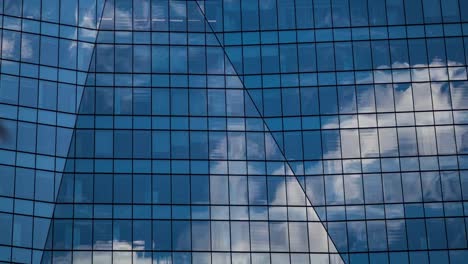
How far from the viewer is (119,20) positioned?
65.2 m

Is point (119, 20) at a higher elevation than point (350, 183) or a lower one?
higher

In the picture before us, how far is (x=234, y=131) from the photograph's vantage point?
6322 cm

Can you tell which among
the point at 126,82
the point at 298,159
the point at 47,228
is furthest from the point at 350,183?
the point at 47,228

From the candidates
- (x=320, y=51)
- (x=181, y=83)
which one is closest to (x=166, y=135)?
(x=181, y=83)

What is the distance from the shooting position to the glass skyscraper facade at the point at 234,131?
5988cm

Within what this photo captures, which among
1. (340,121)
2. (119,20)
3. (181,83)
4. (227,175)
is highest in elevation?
(119,20)

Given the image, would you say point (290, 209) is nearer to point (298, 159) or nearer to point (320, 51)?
point (298, 159)

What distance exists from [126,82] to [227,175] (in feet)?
40.0

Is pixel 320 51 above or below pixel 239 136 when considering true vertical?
above

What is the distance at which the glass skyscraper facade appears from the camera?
59875mm

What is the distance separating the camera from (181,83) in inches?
2530

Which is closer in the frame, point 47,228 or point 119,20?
point 47,228

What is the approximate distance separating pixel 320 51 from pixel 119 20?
60.0 feet

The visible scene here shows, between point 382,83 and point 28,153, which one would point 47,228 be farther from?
point 382,83
